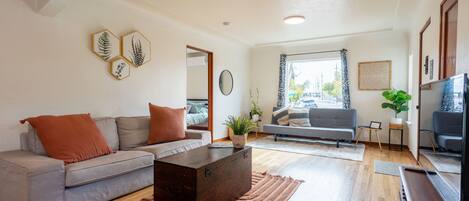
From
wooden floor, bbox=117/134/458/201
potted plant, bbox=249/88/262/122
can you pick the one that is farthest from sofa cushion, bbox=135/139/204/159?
potted plant, bbox=249/88/262/122

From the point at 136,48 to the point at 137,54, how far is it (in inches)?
3.4

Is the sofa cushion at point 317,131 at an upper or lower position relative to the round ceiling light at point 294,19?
lower

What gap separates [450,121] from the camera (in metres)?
Result: 1.54

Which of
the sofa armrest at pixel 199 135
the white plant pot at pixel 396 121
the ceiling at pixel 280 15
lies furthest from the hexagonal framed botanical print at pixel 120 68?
the white plant pot at pixel 396 121

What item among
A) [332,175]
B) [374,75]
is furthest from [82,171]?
[374,75]

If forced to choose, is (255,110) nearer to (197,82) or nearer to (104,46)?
(197,82)

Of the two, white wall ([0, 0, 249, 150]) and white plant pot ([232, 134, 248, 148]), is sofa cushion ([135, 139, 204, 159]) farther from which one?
white wall ([0, 0, 249, 150])

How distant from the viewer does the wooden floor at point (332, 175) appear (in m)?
2.62

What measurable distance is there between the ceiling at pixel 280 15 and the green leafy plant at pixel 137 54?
55cm

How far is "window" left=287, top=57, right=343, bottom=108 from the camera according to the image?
589cm

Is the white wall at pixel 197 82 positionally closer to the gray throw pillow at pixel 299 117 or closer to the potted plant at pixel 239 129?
the gray throw pillow at pixel 299 117

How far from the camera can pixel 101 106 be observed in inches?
129

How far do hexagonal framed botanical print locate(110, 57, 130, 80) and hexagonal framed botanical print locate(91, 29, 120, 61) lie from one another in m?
0.08

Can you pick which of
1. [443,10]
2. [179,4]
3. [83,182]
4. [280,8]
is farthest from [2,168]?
[443,10]
